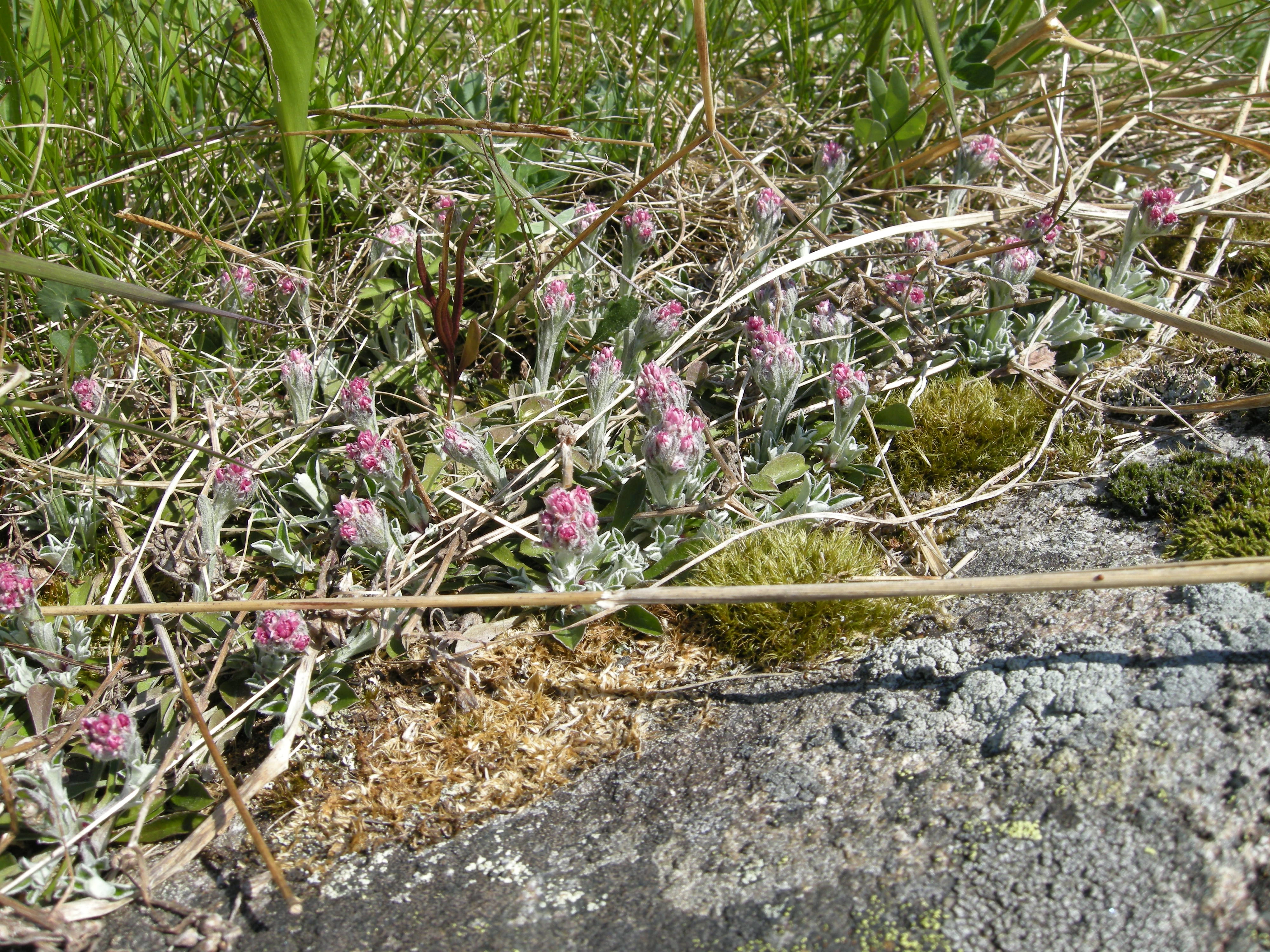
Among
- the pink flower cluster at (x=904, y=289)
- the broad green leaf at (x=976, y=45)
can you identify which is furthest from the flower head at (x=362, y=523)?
the broad green leaf at (x=976, y=45)

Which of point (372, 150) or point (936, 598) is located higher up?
point (372, 150)

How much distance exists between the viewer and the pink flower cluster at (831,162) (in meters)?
3.03

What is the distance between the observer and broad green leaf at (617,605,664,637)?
2119 millimetres

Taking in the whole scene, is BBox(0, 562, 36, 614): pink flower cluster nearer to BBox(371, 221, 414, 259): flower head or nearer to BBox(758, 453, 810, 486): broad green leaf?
BBox(371, 221, 414, 259): flower head

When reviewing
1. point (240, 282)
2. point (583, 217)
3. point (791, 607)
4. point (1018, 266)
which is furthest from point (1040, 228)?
point (240, 282)

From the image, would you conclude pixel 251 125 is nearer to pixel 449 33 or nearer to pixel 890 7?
pixel 449 33

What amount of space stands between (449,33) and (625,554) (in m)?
2.64

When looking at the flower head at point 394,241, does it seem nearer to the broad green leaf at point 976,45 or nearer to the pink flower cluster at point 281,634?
the pink flower cluster at point 281,634

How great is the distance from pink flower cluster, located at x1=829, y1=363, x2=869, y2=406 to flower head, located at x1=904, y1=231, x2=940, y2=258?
2.19 ft

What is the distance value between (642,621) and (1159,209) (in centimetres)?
198

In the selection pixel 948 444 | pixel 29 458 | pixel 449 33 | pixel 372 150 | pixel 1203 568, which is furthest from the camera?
pixel 449 33

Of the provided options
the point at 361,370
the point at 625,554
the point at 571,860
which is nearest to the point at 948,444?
the point at 625,554

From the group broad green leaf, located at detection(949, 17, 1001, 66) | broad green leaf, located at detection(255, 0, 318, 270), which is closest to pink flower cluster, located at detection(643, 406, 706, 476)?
broad green leaf, located at detection(255, 0, 318, 270)

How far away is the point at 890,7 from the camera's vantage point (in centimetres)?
336
